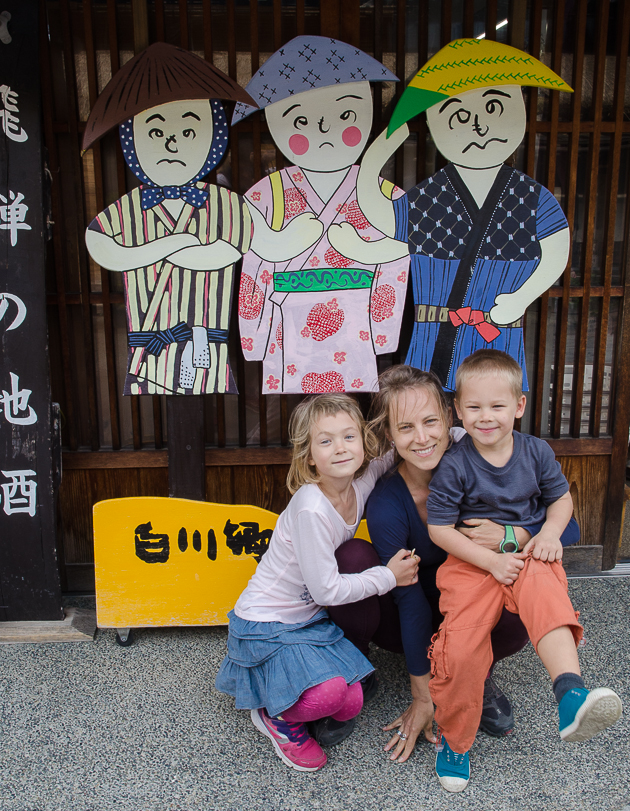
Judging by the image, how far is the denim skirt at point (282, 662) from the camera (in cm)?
211

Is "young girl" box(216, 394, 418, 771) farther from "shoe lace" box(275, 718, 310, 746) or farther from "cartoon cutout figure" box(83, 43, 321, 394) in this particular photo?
"cartoon cutout figure" box(83, 43, 321, 394)

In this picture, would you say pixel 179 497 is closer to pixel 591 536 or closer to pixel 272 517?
pixel 272 517

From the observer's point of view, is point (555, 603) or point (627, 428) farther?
point (627, 428)

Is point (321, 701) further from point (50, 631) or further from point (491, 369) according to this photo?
point (50, 631)

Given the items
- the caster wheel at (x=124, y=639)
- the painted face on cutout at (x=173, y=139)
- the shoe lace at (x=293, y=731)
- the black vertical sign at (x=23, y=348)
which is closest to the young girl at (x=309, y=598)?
the shoe lace at (x=293, y=731)

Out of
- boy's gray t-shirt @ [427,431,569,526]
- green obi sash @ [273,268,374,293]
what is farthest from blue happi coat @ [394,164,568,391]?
boy's gray t-shirt @ [427,431,569,526]

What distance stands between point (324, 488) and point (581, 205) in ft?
7.00

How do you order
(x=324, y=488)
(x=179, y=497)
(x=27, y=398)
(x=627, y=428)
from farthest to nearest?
(x=627, y=428)
(x=179, y=497)
(x=27, y=398)
(x=324, y=488)

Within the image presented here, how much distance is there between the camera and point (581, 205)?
3.17 meters

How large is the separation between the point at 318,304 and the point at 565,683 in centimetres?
193

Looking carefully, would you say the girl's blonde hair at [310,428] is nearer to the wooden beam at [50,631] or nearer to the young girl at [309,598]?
the young girl at [309,598]

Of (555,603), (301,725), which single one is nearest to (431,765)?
(301,725)

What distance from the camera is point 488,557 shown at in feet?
6.91

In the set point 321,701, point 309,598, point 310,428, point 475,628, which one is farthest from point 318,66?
point 321,701
